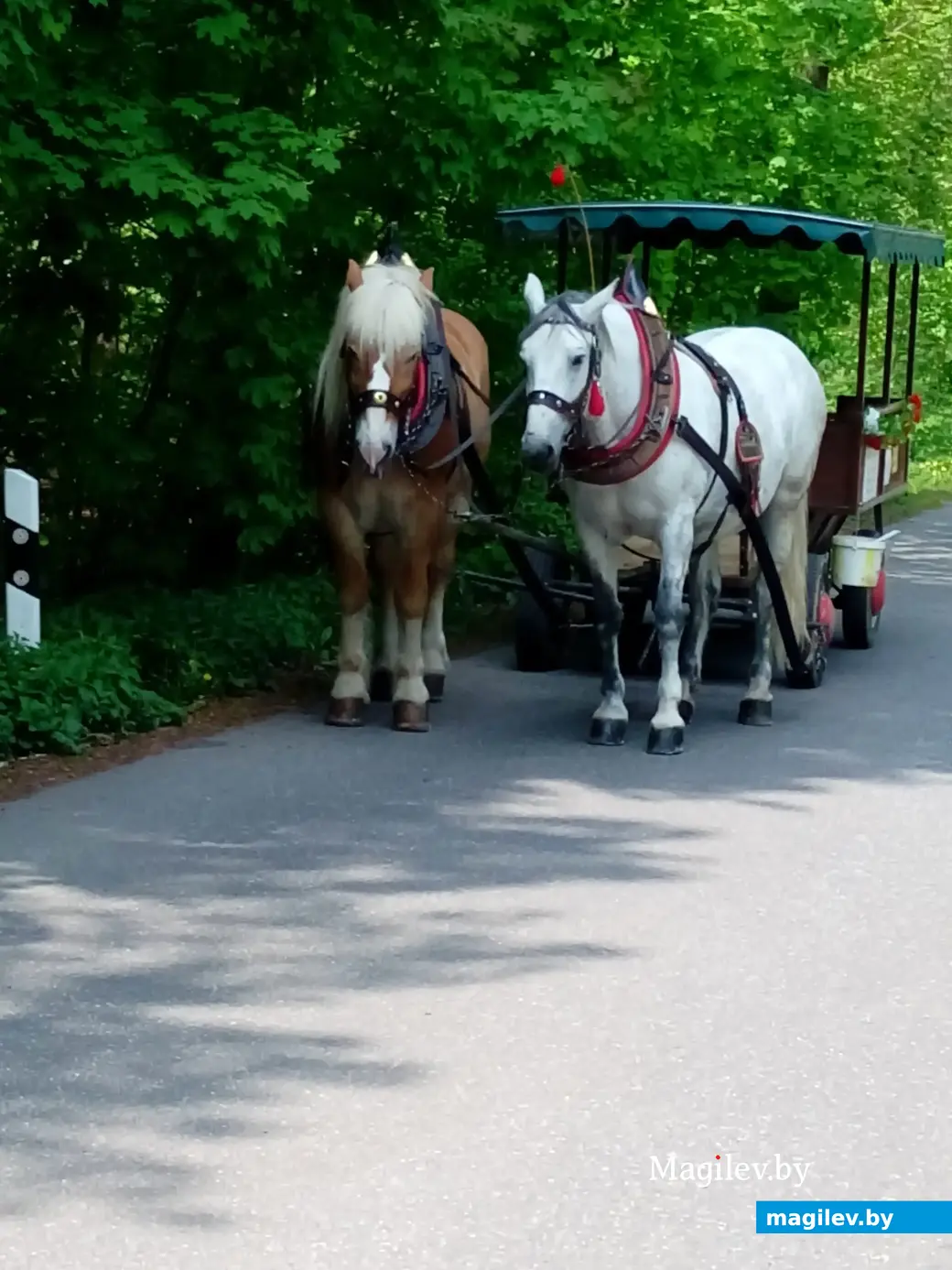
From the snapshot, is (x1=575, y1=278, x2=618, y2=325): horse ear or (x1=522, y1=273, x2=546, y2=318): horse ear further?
(x1=522, y1=273, x2=546, y2=318): horse ear

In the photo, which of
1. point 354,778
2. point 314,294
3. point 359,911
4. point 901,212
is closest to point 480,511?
point 314,294

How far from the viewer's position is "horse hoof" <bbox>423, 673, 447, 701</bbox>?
10.5 m

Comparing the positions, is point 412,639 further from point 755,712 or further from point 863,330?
point 863,330

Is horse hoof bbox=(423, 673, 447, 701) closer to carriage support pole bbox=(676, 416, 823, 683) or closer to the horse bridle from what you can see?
carriage support pole bbox=(676, 416, 823, 683)

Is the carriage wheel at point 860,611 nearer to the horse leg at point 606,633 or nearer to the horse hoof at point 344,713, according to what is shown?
the horse leg at point 606,633

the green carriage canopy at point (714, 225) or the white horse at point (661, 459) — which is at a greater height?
the green carriage canopy at point (714, 225)

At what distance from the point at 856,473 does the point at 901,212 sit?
13.5m

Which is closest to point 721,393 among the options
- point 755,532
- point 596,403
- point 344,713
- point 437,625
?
point 755,532

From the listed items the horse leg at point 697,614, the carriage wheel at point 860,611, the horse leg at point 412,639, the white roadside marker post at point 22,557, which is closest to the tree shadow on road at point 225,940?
the horse leg at point 412,639

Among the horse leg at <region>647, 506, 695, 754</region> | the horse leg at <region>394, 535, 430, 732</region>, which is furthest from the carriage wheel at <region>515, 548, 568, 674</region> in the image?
the horse leg at <region>647, 506, 695, 754</region>

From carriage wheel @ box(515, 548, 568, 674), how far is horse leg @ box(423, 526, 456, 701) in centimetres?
77

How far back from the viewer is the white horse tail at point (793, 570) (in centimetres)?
1051

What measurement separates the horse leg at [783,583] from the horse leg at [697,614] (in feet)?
0.87

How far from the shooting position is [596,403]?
8820mm
